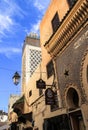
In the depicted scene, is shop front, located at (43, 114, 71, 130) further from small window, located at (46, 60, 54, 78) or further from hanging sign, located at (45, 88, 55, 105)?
small window, located at (46, 60, 54, 78)

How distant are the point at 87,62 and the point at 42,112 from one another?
5.43 metres

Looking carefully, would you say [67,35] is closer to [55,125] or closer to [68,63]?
[68,63]

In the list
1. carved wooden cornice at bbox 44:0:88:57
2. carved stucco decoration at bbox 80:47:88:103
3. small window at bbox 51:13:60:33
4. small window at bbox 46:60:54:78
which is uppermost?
small window at bbox 51:13:60:33

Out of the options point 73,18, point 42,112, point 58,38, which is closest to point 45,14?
point 58,38

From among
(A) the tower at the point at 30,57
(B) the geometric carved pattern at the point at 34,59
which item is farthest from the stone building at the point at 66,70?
(B) the geometric carved pattern at the point at 34,59

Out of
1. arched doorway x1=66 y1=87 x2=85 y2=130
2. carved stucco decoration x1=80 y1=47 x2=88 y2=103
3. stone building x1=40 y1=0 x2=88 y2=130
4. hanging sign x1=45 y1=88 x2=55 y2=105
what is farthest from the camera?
hanging sign x1=45 y1=88 x2=55 y2=105

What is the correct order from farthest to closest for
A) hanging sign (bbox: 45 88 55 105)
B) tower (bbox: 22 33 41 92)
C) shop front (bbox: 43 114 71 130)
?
tower (bbox: 22 33 41 92) < hanging sign (bbox: 45 88 55 105) < shop front (bbox: 43 114 71 130)

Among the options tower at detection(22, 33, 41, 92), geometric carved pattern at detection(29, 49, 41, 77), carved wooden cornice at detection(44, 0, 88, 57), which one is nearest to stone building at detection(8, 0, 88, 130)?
carved wooden cornice at detection(44, 0, 88, 57)

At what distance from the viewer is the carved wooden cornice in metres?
7.62

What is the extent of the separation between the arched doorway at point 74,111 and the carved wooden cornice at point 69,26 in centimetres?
241

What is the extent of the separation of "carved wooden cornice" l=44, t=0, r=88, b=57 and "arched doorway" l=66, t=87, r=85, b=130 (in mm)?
2413

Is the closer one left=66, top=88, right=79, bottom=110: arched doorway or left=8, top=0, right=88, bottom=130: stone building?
left=8, top=0, right=88, bottom=130: stone building

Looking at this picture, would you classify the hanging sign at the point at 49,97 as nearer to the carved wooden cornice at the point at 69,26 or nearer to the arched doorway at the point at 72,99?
the arched doorway at the point at 72,99

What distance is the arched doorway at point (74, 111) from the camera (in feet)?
26.6
